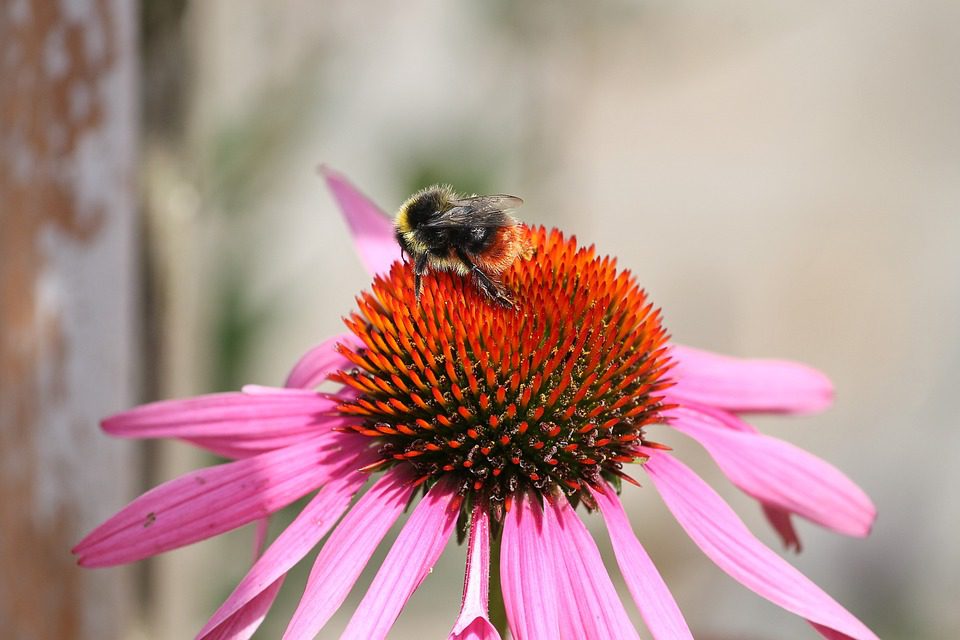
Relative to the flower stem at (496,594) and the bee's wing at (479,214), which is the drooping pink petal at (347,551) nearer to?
the flower stem at (496,594)

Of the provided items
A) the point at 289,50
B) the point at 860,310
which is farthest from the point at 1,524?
the point at 860,310

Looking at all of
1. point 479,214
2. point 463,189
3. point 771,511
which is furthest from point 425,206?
point 463,189

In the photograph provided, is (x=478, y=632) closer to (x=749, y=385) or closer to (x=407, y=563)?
(x=407, y=563)

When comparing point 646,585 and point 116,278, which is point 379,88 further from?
point 646,585

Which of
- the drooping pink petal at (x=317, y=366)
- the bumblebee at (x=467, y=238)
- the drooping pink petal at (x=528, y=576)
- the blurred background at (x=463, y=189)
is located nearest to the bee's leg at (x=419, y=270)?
the bumblebee at (x=467, y=238)

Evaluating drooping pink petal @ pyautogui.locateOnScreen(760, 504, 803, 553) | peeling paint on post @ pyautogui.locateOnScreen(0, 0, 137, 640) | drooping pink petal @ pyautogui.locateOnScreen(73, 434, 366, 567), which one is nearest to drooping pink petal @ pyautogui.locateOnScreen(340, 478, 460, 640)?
drooping pink petal @ pyautogui.locateOnScreen(73, 434, 366, 567)

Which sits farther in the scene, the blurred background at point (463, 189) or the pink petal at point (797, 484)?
the blurred background at point (463, 189)

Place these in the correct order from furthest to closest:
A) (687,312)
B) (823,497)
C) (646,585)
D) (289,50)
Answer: (687,312) → (289,50) → (823,497) → (646,585)
